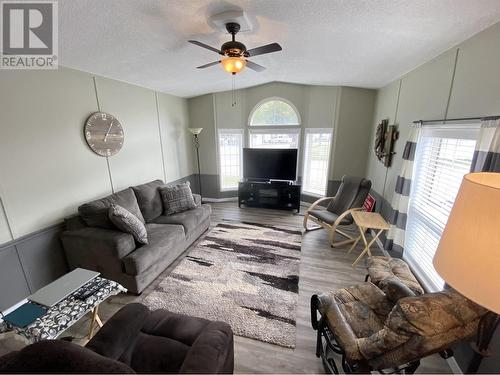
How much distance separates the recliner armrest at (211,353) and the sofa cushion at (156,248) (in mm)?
1262

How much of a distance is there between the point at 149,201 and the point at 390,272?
10.1ft

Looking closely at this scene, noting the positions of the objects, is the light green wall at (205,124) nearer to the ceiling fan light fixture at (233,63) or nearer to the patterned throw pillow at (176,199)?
the patterned throw pillow at (176,199)

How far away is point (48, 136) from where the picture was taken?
234 centimetres

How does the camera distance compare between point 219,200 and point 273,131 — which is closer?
point 273,131

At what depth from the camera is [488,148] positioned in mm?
1456

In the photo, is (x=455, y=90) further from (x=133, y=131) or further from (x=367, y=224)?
(x=133, y=131)

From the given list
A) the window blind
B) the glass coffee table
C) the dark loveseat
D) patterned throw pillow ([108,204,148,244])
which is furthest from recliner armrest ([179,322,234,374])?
the window blind

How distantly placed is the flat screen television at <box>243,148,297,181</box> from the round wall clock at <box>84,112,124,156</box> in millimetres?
2405

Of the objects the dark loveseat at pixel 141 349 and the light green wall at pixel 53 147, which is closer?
the dark loveseat at pixel 141 349

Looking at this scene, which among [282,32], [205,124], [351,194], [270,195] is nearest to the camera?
[282,32]

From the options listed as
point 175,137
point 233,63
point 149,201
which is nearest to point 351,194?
point 233,63

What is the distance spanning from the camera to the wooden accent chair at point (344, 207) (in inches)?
132

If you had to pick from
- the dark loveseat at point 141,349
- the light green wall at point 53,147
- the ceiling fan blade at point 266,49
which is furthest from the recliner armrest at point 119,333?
the ceiling fan blade at point 266,49

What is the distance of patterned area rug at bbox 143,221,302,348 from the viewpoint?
6.75ft
